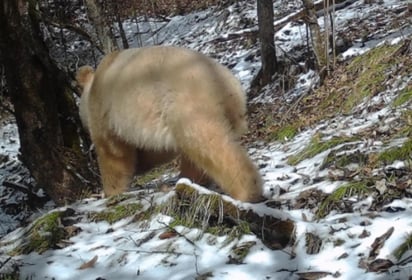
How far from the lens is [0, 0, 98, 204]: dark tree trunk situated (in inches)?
246

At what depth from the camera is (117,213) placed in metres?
4.95

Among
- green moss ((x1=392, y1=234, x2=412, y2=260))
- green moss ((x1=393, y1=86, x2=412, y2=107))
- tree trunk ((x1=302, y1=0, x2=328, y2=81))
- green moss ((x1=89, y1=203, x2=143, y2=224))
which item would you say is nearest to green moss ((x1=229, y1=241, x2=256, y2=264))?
green moss ((x1=392, y1=234, x2=412, y2=260))

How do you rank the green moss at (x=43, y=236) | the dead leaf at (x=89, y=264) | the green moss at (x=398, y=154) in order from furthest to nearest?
the green moss at (x=398, y=154), the green moss at (x=43, y=236), the dead leaf at (x=89, y=264)

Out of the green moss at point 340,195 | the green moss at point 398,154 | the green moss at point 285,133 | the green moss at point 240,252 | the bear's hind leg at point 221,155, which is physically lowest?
the green moss at point 285,133

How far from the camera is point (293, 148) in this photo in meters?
6.71

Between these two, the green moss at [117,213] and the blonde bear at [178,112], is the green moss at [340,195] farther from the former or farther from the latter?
the green moss at [117,213]

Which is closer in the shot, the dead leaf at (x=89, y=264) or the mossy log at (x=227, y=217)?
the mossy log at (x=227, y=217)

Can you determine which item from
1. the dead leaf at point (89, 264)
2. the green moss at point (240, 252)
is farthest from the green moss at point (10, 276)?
the green moss at point (240, 252)

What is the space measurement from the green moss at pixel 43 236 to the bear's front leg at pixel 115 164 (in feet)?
3.55

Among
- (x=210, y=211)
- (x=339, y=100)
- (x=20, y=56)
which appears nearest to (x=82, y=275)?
(x=210, y=211)

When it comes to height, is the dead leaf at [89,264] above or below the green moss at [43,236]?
below

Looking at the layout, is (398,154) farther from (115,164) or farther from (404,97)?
(115,164)

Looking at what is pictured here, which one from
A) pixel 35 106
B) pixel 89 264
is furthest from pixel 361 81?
pixel 89 264

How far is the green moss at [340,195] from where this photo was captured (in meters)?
4.32
